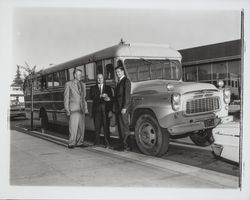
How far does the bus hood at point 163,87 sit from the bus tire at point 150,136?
54 cm

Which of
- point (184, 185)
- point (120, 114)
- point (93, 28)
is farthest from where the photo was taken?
point (120, 114)

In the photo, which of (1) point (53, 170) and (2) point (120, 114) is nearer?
(1) point (53, 170)

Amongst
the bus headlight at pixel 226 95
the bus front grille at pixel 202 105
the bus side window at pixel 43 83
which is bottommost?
the bus front grille at pixel 202 105

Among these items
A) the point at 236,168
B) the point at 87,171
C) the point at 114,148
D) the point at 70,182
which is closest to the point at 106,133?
the point at 114,148

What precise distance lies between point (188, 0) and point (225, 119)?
264 cm

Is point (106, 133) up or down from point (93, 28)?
down

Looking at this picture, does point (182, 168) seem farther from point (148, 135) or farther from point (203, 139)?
point (203, 139)

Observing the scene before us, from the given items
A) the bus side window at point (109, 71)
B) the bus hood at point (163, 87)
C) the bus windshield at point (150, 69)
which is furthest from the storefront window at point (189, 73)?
the bus side window at point (109, 71)

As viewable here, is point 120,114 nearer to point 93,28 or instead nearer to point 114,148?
point 114,148

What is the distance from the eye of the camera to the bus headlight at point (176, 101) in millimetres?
6102

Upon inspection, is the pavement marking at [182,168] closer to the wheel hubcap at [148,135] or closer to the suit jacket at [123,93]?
the wheel hubcap at [148,135]

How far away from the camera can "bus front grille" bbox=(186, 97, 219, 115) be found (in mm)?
6336

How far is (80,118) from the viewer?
7.82 m

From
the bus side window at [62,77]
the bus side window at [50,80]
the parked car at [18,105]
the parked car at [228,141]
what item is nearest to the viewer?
the parked car at [228,141]
